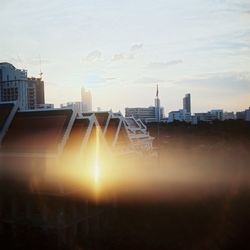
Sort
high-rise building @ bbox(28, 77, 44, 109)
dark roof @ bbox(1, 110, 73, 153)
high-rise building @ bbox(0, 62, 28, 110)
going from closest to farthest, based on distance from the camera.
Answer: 1. dark roof @ bbox(1, 110, 73, 153)
2. high-rise building @ bbox(0, 62, 28, 110)
3. high-rise building @ bbox(28, 77, 44, 109)

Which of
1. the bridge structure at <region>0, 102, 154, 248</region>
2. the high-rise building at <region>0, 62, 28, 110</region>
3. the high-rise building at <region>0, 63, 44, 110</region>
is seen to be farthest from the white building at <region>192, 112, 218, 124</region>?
the bridge structure at <region>0, 102, 154, 248</region>

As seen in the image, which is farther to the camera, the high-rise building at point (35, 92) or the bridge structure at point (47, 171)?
the high-rise building at point (35, 92)

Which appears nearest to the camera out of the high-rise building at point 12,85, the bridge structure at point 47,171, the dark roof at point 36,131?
the bridge structure at point 47,171

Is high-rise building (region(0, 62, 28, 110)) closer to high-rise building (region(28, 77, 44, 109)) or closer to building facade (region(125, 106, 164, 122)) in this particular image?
high-rise building (region(28, 77, 44, 109))

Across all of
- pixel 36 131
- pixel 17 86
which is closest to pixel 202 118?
pixel 17 86

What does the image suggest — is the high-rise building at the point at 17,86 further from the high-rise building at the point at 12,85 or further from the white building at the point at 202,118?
the white building at the point at 202,118

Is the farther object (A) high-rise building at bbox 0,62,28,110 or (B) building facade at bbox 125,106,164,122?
(B) building facade at bbox 125,106,164,122

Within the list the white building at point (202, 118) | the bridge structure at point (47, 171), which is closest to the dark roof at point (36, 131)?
the bridge structure at point (47, 171)

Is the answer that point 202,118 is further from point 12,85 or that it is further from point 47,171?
point 47,171

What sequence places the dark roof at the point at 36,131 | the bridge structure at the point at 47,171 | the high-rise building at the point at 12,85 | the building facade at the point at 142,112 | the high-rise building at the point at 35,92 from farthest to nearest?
the building facade at the point at 142,112, the high-rise building at the point at 35,92, the high-rise building at the point at 12,85, the dark roof at the point at 36,131, the bridge structure at the point at 47,171
